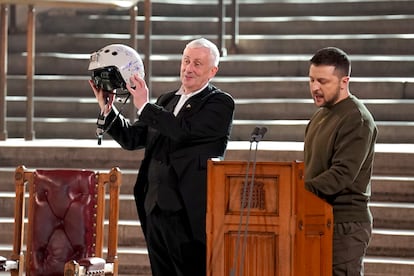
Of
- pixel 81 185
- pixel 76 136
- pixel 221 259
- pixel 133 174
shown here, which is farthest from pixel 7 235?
pixel 221 259

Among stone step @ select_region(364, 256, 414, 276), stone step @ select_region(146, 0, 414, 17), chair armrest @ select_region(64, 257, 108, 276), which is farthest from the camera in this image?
stone step @ select_region(146, 0, 414, 17)

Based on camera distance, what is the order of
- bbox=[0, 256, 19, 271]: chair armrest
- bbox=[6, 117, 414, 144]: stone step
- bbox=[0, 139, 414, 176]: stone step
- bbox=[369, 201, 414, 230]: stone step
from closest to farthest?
bbox=[0, 256, 19, 271]: chair armrest < bbox=[369, 201, 414, 230]: stone step < bbox=[0, 139, 414, 176]: stone step < bbox=[6, 117, 414, 144]: stone step

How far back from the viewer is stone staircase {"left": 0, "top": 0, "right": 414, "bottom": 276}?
7.07 m

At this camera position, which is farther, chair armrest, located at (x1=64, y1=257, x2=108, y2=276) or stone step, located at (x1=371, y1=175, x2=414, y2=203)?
stone step, located at (x1=371, y1=175, x2=414, y2=203)

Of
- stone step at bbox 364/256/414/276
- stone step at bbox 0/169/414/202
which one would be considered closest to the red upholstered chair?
stone step at bbox 364/256/414/276

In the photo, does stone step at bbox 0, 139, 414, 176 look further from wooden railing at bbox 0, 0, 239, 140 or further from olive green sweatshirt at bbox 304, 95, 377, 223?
olive green sweatshirt at bbox 304, 95, 377, 223

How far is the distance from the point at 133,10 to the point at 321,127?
12.9 ft

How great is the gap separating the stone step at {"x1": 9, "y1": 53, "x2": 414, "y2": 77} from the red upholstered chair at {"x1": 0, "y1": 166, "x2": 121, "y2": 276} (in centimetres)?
382

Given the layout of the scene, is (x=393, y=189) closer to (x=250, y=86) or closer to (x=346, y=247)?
(x=250, y=86)

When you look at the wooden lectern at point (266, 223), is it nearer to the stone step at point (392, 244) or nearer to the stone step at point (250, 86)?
the stone step at point (392, 244)

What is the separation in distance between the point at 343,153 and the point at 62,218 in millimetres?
1426

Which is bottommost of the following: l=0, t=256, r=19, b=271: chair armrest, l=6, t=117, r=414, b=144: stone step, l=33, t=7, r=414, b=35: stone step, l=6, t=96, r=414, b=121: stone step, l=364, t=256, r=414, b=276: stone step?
l=364, t=256, r=414, b=276: stone step

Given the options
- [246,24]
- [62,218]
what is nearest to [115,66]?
[62,218]

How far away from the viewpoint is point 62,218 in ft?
16.9
